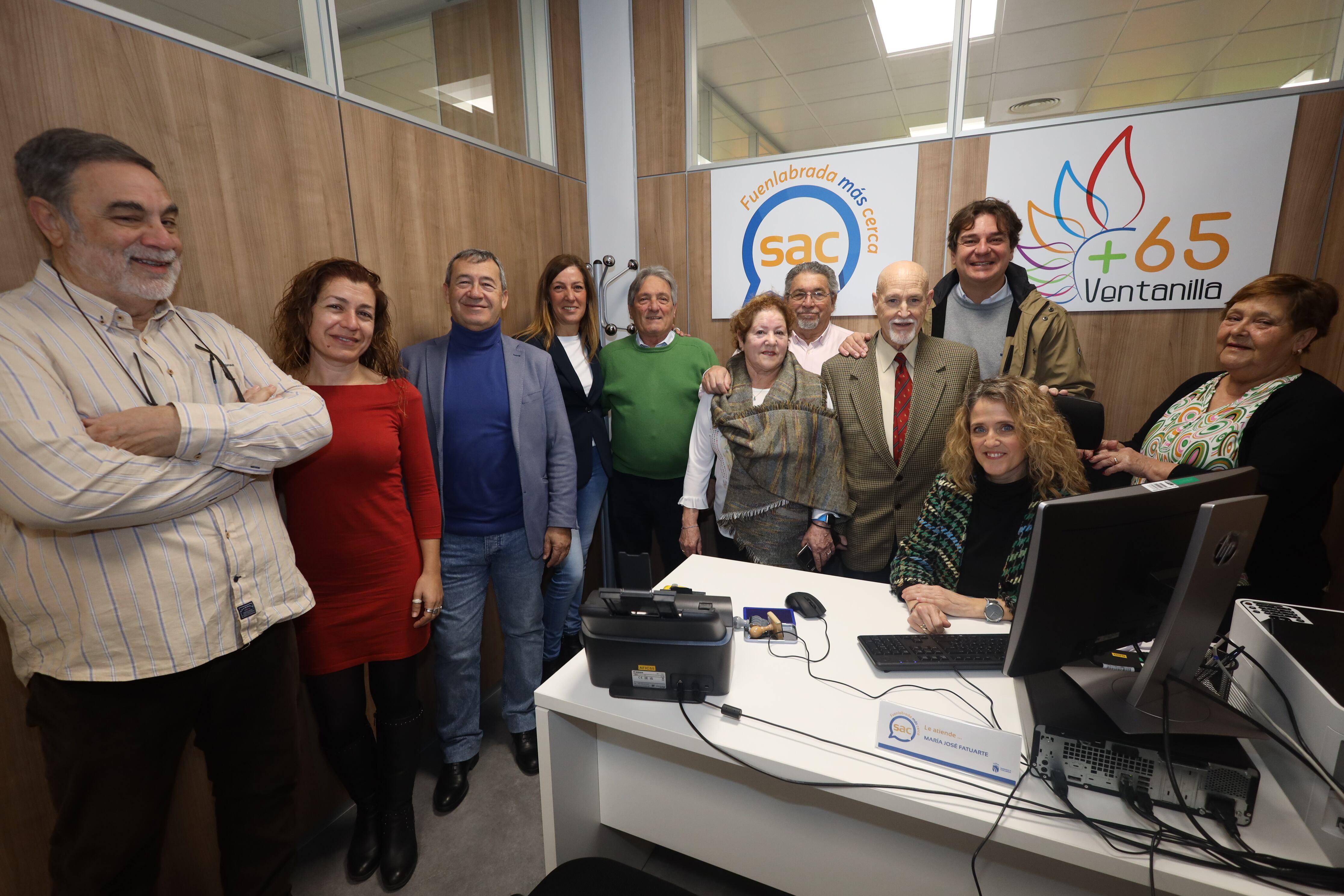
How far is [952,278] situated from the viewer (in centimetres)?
232

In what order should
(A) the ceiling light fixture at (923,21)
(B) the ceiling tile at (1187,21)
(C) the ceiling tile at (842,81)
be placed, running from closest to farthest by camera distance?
(A) the ceiling light fixture at (923,21)
(B) the ceiling tile at (1187,21)
(C) the ceiling tile at (842,81)

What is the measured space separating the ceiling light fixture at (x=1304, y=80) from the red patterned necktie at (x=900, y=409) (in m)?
1.82

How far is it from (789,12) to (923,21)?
28.7 inches

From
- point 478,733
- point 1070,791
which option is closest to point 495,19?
point 478,733

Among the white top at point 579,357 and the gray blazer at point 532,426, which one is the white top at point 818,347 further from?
the gray blazer at point 532,426

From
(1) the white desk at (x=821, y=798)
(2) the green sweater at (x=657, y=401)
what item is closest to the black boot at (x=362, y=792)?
(1) the white desk at (x=821, y=798)

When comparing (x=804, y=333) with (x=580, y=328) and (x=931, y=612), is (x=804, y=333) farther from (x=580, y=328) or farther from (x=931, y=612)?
(x=931, y=612)

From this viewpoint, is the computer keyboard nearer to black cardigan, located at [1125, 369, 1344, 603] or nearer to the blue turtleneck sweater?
black cardigan, located at [1125, 369, 1344, 603]

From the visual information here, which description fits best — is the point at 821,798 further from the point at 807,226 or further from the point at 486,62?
the point at 486,62

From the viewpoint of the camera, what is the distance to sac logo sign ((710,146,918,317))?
108 inches

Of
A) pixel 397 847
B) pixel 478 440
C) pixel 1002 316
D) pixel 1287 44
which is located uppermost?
pixel 1287 44

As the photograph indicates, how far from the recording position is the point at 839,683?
1.22 meters

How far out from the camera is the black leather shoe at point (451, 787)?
197cm

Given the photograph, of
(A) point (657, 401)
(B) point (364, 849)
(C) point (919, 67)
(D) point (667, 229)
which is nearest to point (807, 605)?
(A) point (657, 401)
